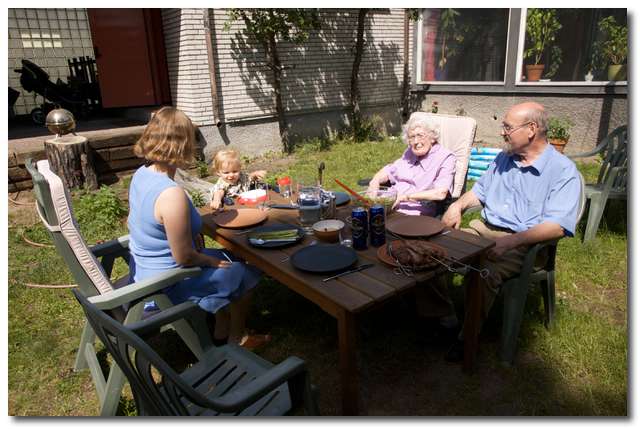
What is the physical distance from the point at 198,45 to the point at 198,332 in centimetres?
563

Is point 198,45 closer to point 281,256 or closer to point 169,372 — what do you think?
point 281,256

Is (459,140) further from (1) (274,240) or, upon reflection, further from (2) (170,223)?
(2) (170,223)

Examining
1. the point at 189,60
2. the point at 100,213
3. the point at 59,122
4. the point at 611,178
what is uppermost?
the point at 189,60

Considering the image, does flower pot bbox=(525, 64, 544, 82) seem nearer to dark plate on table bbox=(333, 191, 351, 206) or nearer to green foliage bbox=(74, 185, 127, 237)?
dark plate on table bbox=(333, 191, 351, 206)

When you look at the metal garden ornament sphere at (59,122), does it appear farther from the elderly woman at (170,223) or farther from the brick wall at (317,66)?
the elderly woman at (170,223)

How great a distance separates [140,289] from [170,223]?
316 mm

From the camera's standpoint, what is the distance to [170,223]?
6.55 ft

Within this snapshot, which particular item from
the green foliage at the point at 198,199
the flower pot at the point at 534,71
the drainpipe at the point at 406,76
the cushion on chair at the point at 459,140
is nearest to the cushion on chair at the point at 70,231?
the cushion on chair at the point at 459,140

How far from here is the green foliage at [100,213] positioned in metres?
4.49

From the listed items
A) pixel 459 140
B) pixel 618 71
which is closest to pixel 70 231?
pixel 459 140

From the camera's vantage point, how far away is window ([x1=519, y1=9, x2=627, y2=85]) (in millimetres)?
7008

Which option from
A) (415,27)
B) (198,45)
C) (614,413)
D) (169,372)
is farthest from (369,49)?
(169,372)

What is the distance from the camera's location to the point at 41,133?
23.6 ft

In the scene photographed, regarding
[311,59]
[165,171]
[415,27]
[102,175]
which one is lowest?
[102,175]
